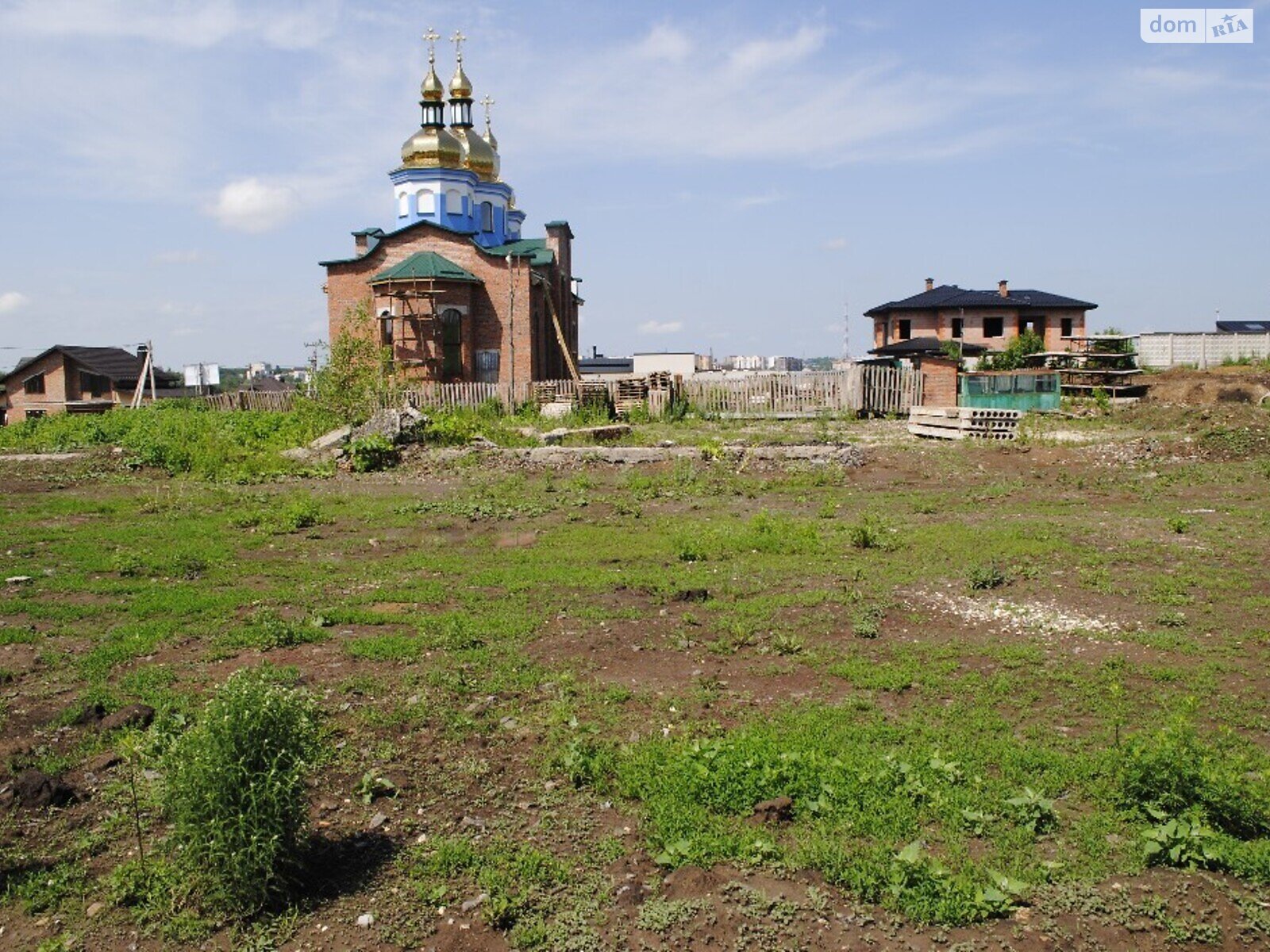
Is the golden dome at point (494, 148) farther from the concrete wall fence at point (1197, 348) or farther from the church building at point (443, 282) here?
the concrete wall fence at point (1197, 348)

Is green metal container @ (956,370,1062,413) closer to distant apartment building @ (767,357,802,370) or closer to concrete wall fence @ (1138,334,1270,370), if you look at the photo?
concrete wall fence @ (1138,334,1270,370)

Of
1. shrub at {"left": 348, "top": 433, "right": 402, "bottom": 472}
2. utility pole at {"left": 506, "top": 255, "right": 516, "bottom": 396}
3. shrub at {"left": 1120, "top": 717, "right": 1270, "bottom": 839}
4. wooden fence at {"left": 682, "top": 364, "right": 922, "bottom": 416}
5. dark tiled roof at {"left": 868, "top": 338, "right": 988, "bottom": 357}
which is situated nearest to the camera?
shrub at {"left": 1120, "top": 717, "right": 1270, "bottom": 839}

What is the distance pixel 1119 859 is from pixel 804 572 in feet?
17.1

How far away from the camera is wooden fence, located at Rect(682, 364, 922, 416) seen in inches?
1145

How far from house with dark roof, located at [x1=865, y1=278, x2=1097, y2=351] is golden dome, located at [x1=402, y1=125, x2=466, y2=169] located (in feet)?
75.0

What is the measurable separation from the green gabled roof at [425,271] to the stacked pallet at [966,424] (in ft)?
54.0

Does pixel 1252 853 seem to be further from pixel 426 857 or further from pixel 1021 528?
pixel 1021 528

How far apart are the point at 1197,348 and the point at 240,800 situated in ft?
137

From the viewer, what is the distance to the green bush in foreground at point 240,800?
3.96 m

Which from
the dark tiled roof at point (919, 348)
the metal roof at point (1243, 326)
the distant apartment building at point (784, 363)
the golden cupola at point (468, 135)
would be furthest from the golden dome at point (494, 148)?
the distant apartment building at point (784, 363)

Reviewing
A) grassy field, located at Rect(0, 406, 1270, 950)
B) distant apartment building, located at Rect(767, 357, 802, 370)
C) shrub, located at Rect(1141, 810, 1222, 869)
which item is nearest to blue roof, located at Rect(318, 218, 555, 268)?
grassy field, located at Rect(0, 406, 1270, 950)

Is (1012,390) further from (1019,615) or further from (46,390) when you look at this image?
(46,390)

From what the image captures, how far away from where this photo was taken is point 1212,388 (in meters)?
26.6

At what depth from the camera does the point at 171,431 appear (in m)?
20.9
